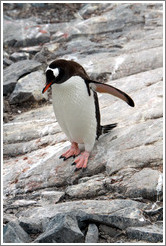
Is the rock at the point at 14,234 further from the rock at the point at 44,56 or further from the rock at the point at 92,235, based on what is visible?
the rock at the point at 44,56

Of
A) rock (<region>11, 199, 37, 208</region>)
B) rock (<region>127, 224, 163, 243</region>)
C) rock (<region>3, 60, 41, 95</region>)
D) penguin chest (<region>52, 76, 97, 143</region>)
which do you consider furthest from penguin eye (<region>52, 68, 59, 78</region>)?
rock (<region>3, 60, 41, 95</region>)

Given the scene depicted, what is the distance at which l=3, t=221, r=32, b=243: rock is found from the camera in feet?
7.32

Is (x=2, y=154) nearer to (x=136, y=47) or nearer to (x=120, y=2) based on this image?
(x=136, y=47)

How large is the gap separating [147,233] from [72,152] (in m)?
1.20

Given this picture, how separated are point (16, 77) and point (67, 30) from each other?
4.77ft

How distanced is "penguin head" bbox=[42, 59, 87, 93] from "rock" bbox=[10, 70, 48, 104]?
1645mm

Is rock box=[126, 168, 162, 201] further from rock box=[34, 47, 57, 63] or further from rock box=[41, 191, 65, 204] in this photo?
rock box=[34, 47, 57, 63]

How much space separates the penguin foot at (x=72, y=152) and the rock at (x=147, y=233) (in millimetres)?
1080

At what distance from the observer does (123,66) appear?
4.60 m

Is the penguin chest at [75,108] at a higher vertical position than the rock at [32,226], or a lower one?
higher

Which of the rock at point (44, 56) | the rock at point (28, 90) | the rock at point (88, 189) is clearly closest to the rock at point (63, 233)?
the rock at point (88, 189)

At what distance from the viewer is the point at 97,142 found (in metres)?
3.31

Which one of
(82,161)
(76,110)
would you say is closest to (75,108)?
(76,110)

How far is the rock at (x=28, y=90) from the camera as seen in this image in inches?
176
